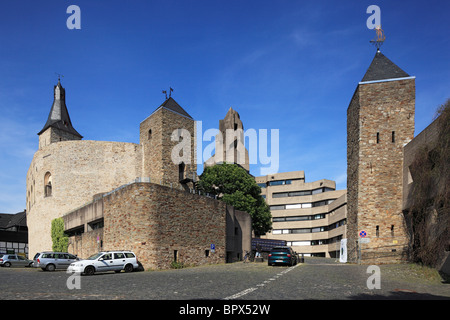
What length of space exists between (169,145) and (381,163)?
22931 millimetres

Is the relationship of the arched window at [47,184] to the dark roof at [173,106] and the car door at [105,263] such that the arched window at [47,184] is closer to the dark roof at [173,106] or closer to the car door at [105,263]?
the dark roof at [173,106]

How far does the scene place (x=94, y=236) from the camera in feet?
116

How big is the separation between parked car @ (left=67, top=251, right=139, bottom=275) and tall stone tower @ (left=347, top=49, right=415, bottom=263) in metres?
15.1

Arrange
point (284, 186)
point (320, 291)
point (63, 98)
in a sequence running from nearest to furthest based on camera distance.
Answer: point (320, 291) → point (63, 98) → point (284, 186)

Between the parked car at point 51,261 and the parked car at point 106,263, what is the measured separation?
815 centimetres

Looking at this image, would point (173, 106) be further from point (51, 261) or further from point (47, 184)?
point (51, 261)

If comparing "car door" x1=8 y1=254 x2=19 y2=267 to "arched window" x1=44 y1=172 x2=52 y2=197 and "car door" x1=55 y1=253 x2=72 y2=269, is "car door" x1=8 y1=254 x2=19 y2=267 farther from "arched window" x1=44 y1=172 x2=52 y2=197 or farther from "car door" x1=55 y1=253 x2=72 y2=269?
"arched window" x1=44 y1=172 x2=52 y2=197

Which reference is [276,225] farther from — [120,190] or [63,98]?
[120,190]

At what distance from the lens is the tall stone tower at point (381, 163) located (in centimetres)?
2758

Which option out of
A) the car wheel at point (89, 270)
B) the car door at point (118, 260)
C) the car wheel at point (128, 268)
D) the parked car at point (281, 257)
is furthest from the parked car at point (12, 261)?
the parked car at point (281, 257)

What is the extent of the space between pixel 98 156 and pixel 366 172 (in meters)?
35.2

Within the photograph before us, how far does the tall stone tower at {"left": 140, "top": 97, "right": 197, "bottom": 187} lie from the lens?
142ft
